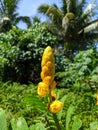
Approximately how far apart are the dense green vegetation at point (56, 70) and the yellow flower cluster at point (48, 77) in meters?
0.07

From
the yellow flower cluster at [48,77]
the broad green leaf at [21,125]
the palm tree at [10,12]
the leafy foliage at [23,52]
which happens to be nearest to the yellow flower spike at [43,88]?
the yellow flower cluster at [48,77]

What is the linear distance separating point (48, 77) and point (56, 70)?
10.4m

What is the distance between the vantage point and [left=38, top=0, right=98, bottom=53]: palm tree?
23062mm

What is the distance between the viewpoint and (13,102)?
4.75 m

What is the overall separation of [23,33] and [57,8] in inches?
487

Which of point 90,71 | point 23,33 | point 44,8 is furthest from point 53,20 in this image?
point 90,71

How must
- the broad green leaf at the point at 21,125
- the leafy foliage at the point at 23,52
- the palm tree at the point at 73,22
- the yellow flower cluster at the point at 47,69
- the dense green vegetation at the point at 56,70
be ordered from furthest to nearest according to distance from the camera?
the palm tree at the point at 73,22
the leafy foliage at the point at 23,52
the dense green vegetation at the point at 56,70
the broad green leaf at the point at 21,125
the yellow flower cluster at the point at 47,69

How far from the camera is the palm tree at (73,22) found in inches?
908

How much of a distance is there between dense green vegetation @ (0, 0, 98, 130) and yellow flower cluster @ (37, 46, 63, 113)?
0.22 feet

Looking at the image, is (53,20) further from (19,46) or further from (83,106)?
(83,106)

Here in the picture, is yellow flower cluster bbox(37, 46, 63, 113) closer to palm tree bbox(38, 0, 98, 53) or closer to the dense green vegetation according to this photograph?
the dense green vegetation

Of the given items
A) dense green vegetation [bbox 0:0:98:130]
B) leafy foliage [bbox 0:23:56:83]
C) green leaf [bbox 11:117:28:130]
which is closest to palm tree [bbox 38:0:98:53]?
dense green vegetation [bbox 0:0:98:130]

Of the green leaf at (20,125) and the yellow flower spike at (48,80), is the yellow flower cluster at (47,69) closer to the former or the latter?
the yellow flower spike at (48,80)

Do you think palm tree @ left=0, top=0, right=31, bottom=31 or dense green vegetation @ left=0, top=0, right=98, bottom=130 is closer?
dense green vegetation @ left=0, top=0, right=98, bottom=130
